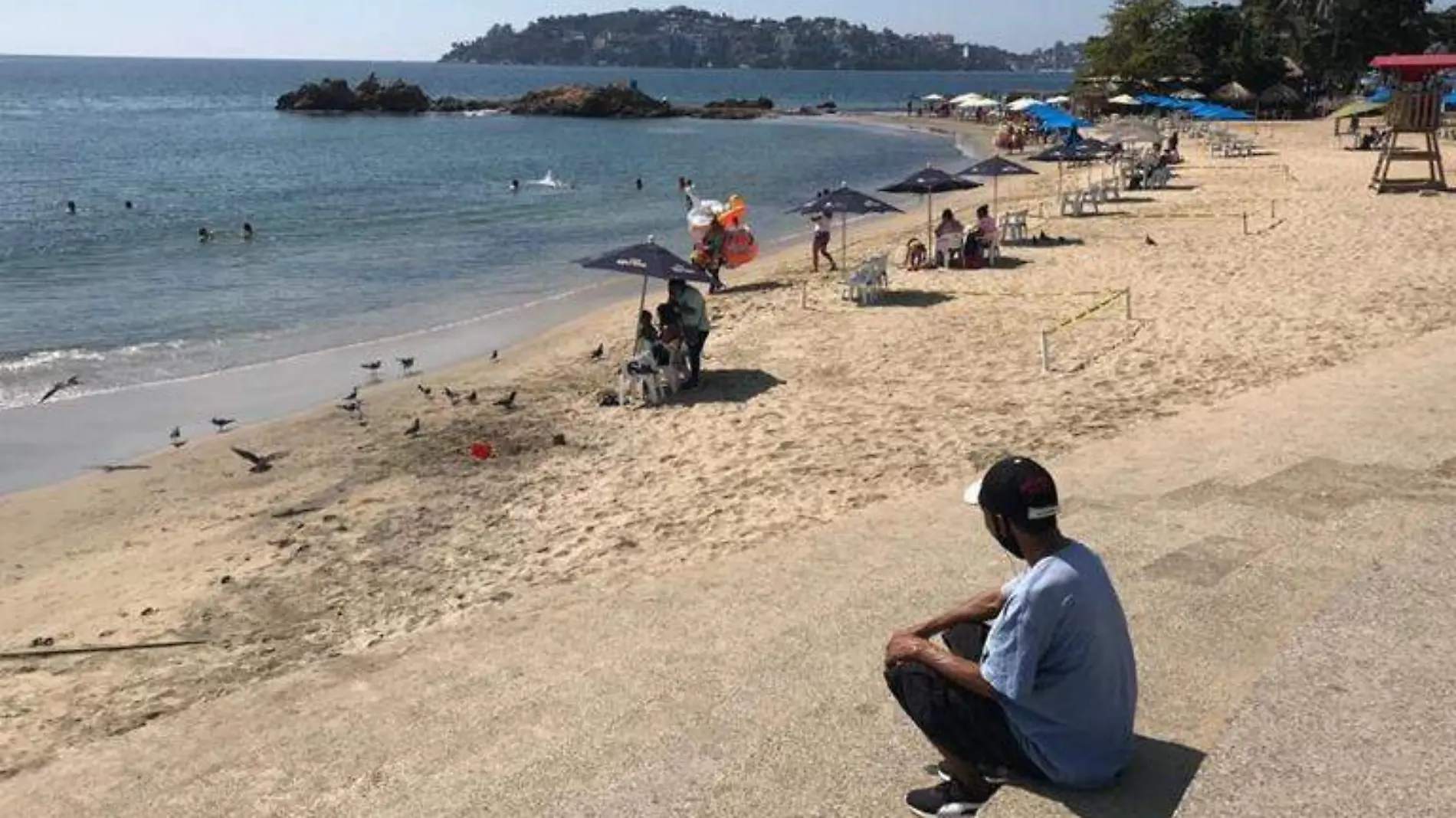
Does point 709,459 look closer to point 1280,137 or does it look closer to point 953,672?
point 953,672

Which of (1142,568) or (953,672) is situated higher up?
(953,672)

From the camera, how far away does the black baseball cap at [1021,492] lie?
12.8 ft

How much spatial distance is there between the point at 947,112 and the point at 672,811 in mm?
94566

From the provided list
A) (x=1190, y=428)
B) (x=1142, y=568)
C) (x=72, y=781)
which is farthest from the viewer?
(x=1190, y=428)

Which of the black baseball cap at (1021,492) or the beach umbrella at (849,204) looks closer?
the black baseball cap at (1021,492)

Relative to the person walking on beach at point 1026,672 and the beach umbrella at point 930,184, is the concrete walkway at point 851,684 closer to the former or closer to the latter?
the person walking on beach at point 1026,672

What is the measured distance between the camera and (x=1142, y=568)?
6723 mm

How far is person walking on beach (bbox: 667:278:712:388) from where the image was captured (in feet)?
45.2

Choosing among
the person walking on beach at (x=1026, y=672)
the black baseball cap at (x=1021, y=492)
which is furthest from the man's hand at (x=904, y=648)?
the black baseball cap at (x=1021, y=492)

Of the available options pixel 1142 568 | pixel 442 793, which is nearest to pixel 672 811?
pixel 442 793

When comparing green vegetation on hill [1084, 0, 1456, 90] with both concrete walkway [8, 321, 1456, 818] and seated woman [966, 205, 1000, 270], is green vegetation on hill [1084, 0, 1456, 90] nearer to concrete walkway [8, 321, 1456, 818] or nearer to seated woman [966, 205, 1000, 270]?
seated woman [966, 205, 1000, 270]

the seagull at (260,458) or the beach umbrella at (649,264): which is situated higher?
the beach umbrella at (649,264)

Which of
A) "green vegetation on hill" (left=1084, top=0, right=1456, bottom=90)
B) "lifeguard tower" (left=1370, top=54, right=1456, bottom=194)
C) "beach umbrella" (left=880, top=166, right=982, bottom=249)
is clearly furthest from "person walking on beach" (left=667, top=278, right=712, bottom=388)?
"green vegetation on hill" (left=1084, top=0, right=1456, bottom=90)

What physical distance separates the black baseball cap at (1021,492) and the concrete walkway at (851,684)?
1.00 metres
